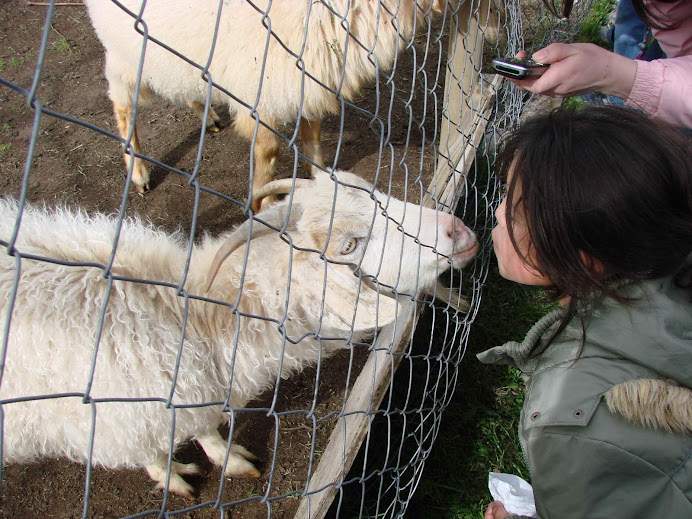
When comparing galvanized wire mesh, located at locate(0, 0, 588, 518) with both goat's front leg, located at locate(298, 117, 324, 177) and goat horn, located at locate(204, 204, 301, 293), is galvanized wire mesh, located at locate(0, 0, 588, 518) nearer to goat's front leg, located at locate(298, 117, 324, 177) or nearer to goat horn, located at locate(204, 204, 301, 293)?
goat horn, located at locate(204, 204, 301, 293)

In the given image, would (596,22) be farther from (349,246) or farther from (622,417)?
(622,417)

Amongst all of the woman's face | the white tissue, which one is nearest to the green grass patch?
the woman's face

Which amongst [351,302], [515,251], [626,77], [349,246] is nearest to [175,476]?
[351,302]

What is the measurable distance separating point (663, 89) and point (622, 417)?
1.25 meters

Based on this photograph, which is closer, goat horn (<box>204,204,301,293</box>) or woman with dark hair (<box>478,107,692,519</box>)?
woman with dark hair (<box>478,107,692,519</box>)

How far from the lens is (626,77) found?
5.62 feet

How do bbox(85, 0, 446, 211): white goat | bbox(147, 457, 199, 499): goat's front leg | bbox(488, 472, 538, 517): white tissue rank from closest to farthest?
bbox(488, 472, 538, 517): white tissue → bbox(147, 457, 199, 499): goat's front leg → bbox(85, 0, 446, 211): white goat

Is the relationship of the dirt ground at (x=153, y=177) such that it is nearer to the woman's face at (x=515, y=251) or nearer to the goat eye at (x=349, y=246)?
the goat eye at (x=349, y=246)

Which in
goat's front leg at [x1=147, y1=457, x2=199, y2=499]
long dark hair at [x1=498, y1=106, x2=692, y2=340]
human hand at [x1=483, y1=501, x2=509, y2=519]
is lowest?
goat's front leg at [x1=147, y1=457, x2=199, y2=499]

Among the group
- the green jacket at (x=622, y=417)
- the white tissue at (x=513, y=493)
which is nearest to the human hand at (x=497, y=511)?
the white tissue at (x=513, y=493)

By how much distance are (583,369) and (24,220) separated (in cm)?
215

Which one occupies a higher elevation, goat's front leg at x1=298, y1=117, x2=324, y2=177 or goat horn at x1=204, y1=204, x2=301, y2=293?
goat's front leg at x1=298, y1=117, x2=324, y2=177

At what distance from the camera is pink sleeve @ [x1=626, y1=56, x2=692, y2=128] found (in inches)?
67.7

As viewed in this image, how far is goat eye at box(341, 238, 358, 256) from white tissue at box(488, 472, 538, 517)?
118 cm
